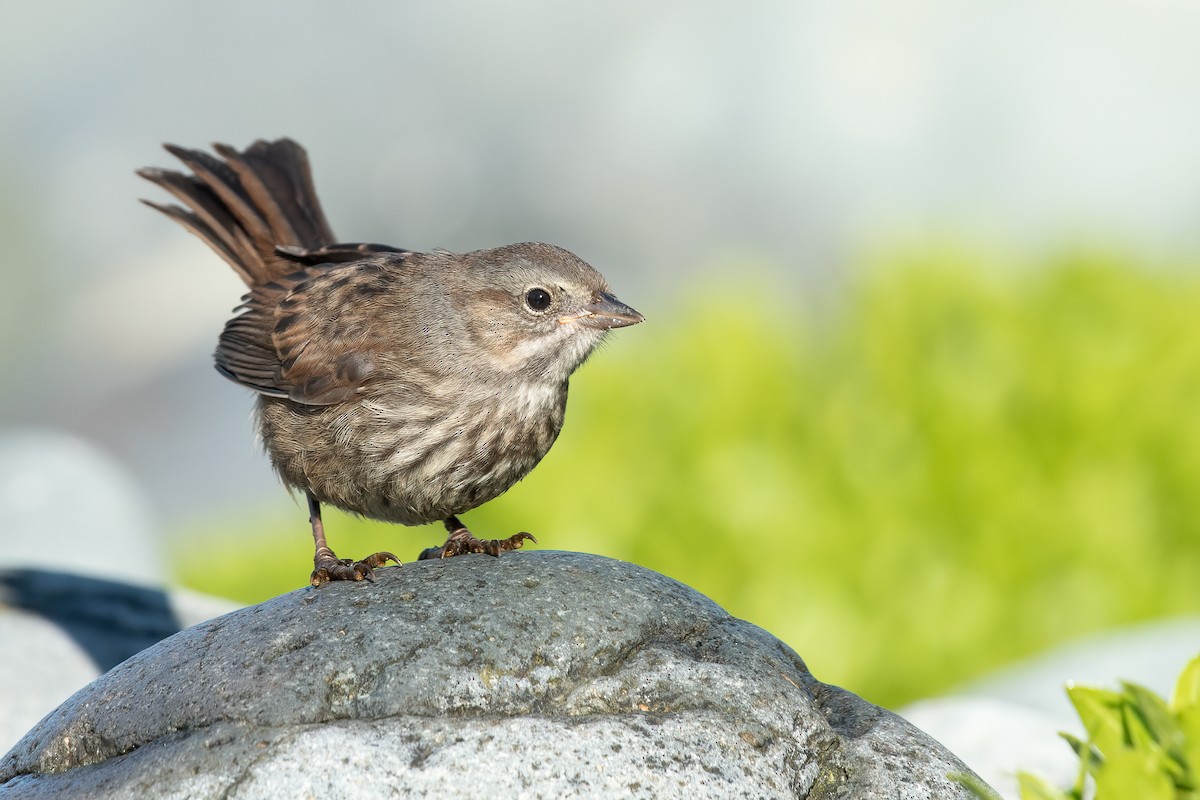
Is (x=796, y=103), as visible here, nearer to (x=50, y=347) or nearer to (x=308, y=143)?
(x=308, y=143)

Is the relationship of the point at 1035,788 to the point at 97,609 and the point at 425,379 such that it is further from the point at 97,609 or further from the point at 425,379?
the point at 97,609

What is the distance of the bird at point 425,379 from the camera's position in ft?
13.6

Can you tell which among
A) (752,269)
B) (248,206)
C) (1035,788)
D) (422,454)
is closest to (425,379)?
(422,454)

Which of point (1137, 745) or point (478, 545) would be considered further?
point (478, 545)

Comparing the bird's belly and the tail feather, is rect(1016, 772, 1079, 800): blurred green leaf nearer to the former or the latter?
the bird's belly

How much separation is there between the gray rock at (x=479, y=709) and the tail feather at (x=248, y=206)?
1.99m

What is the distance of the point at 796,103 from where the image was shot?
10.3 metres

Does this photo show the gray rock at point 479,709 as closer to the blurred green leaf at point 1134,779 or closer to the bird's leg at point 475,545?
the bird's leg at point 475,545

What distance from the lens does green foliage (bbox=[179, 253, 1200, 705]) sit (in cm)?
641

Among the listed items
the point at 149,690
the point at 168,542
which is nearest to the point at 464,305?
the point at 149,690

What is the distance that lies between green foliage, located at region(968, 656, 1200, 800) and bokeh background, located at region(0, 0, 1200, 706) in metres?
3.40

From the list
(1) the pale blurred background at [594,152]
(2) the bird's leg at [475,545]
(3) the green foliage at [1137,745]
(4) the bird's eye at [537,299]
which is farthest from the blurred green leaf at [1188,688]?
(1) the pale blurred background at [594,152]

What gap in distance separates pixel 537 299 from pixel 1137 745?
2.14 meters

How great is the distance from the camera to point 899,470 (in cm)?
682
